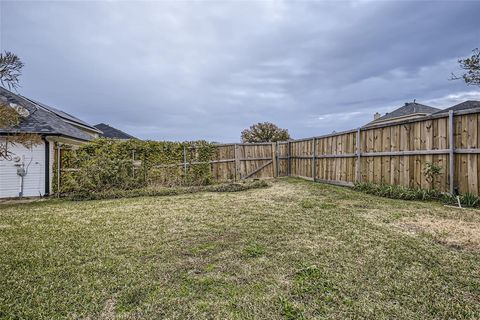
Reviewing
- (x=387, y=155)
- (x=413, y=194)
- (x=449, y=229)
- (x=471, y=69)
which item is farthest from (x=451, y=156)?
(x=471, y=69)

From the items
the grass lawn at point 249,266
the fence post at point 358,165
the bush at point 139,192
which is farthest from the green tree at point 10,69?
the fence post at point 358,165

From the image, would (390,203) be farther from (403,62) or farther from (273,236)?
(403,62)

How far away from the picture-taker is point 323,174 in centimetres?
973

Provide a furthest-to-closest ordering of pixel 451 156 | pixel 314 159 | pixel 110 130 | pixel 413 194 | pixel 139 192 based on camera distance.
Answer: pixel 110 130 → pixel 314 159 → pixel 139 192 → pixel 413 194 → pixel 451 156

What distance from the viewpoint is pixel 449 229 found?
11.5 ft

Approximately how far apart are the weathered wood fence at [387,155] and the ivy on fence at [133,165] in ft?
3.20

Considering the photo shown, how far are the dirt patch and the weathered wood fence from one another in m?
1.87

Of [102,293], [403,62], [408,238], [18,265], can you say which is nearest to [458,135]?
[408,238]

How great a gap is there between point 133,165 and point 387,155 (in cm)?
863

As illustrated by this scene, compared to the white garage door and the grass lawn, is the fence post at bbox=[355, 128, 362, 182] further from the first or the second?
the white garage door

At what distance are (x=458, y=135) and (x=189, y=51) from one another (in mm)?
10836

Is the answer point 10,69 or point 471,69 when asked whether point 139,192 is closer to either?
point 10,69

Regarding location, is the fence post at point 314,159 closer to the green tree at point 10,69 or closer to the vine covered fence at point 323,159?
the vine covered fence at point 323,159

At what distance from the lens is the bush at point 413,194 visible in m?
4.86
